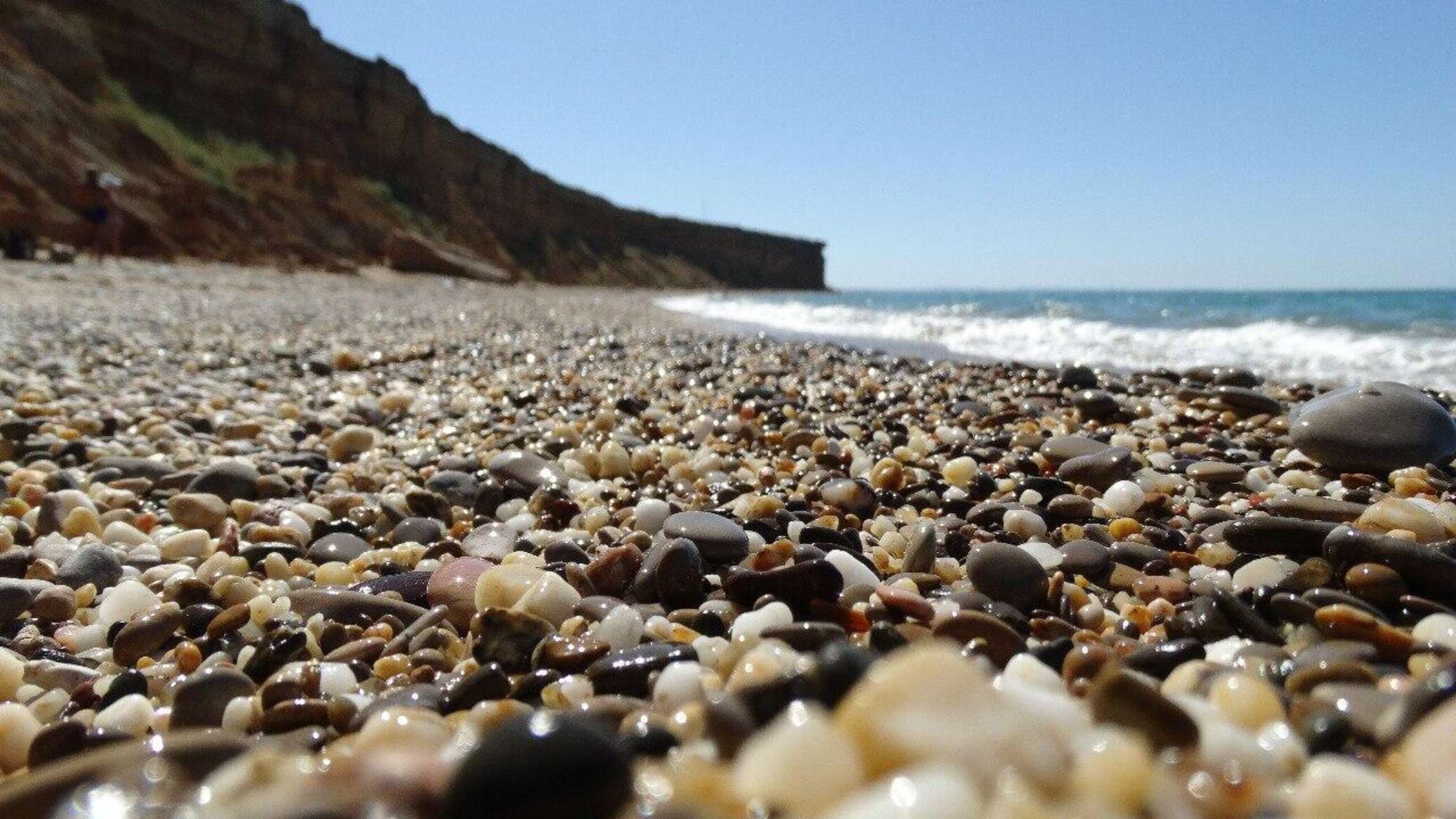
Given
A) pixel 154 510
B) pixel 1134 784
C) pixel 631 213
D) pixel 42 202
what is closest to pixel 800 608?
pixel 1134 784

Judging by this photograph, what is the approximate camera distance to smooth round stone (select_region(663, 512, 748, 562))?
2049 mm

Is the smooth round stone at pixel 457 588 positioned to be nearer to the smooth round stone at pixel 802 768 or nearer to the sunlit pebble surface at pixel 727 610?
the sunlit pebble surface at pixel 727 610

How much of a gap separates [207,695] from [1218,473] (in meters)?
2.75

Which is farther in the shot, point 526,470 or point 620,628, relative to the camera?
point 526,470

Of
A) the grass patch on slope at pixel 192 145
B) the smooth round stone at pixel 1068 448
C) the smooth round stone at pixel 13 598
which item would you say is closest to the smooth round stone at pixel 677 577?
the smooth round stone at pixel 13 598

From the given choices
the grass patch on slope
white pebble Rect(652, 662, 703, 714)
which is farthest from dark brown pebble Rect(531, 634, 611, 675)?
the grass patch on slope

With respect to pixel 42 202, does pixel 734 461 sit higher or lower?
lower

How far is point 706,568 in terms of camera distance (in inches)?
80.1

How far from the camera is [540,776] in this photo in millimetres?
835

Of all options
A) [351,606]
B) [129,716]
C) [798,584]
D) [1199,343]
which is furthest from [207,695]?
[1199,343]

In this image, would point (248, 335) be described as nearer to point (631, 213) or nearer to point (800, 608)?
point (800, 608)

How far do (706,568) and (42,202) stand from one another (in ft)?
66.2

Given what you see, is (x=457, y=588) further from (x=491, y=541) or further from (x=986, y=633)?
(x=986, y=633)

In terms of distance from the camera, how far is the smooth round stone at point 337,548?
2.25 m
